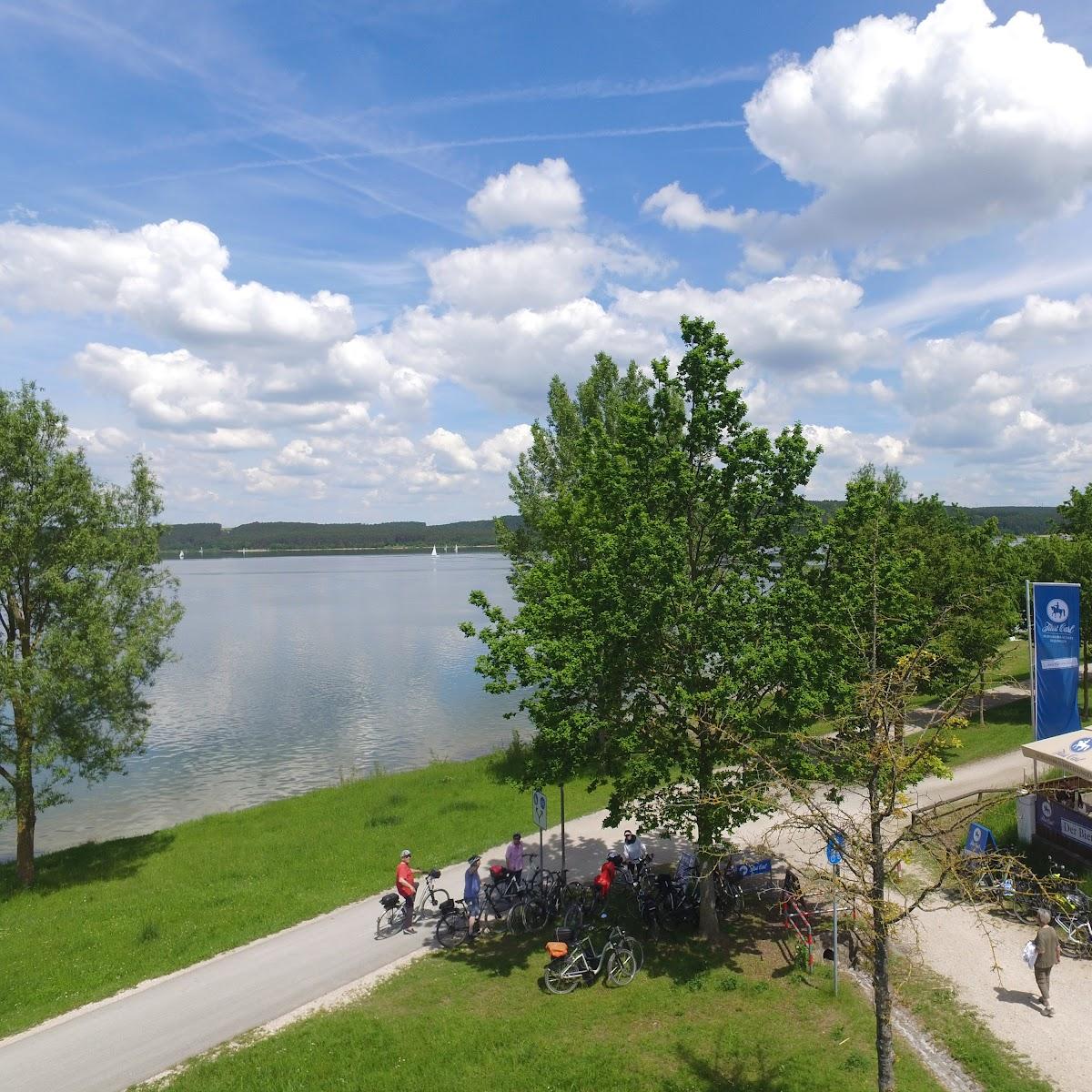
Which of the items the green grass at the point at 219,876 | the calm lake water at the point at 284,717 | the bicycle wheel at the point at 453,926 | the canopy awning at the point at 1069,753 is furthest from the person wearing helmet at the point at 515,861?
the calm lake water at the point at 284,717

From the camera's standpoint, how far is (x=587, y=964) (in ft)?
40.0

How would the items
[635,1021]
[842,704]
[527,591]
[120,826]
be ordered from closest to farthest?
[635,1021], [842,704], [527,591], [120,826]

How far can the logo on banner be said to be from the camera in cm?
1911

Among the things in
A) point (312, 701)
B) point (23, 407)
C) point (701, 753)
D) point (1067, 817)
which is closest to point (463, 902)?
point (701, 753)

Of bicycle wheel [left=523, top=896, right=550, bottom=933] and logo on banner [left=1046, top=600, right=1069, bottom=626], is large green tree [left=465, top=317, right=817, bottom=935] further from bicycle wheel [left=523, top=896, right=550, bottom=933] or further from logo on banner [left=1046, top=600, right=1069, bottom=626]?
logo on banner [left=1046, top=600, right=1069, bottom=626]

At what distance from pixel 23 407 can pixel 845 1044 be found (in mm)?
21157

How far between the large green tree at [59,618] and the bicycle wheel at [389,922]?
904 cm

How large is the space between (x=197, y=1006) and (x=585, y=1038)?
602 cm

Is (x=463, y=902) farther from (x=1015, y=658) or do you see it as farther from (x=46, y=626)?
(x=1015, y=658)

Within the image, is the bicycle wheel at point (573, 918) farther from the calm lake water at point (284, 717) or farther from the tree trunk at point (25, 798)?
the calm lake water at point (284, 717)

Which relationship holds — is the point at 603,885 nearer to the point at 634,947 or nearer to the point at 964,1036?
the point at 634,947

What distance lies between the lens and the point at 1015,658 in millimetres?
42406

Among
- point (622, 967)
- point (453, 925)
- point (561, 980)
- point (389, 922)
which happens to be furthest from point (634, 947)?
point (389, 922)

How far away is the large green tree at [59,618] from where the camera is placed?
18.5m
